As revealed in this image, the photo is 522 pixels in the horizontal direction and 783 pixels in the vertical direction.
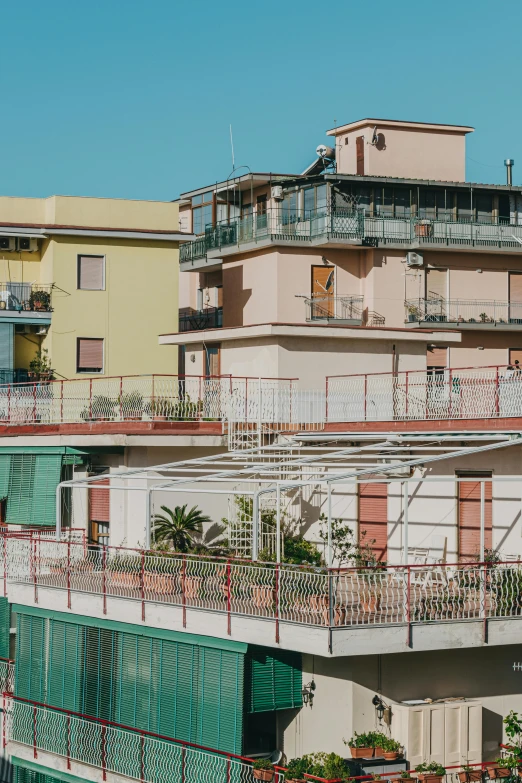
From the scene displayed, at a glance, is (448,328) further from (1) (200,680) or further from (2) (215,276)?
(1) (200,680)

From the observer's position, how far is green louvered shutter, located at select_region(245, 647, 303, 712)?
82.7ft

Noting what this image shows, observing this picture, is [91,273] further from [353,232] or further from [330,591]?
[330,591]

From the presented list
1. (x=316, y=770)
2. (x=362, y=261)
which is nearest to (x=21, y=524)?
(x=316, y=770)

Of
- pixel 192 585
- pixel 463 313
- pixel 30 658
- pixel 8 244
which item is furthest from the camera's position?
pixel 463 313

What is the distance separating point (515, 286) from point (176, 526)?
22.7 metres

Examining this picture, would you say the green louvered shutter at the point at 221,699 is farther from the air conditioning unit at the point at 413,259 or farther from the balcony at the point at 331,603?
the air conditioning unit at the point at 413,259

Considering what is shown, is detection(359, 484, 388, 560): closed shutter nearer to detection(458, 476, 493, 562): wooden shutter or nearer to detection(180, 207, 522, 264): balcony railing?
detection(458, 476, 493, 562): wooden shutter

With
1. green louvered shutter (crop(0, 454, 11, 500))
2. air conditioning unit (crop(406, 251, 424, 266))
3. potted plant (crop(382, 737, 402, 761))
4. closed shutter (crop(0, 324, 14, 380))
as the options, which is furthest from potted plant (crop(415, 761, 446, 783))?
air conditioning unit (crop(406, 251, 424, 266))

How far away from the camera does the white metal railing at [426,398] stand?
2820 centimetres

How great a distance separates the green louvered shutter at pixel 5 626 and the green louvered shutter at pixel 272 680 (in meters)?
9.60

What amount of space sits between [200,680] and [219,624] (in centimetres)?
151

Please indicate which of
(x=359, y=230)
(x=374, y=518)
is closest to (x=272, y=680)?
(x=374, y=518)

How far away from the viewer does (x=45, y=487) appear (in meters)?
34.7

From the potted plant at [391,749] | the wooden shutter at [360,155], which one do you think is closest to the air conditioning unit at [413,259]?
the wooden shutter at [360,155]
